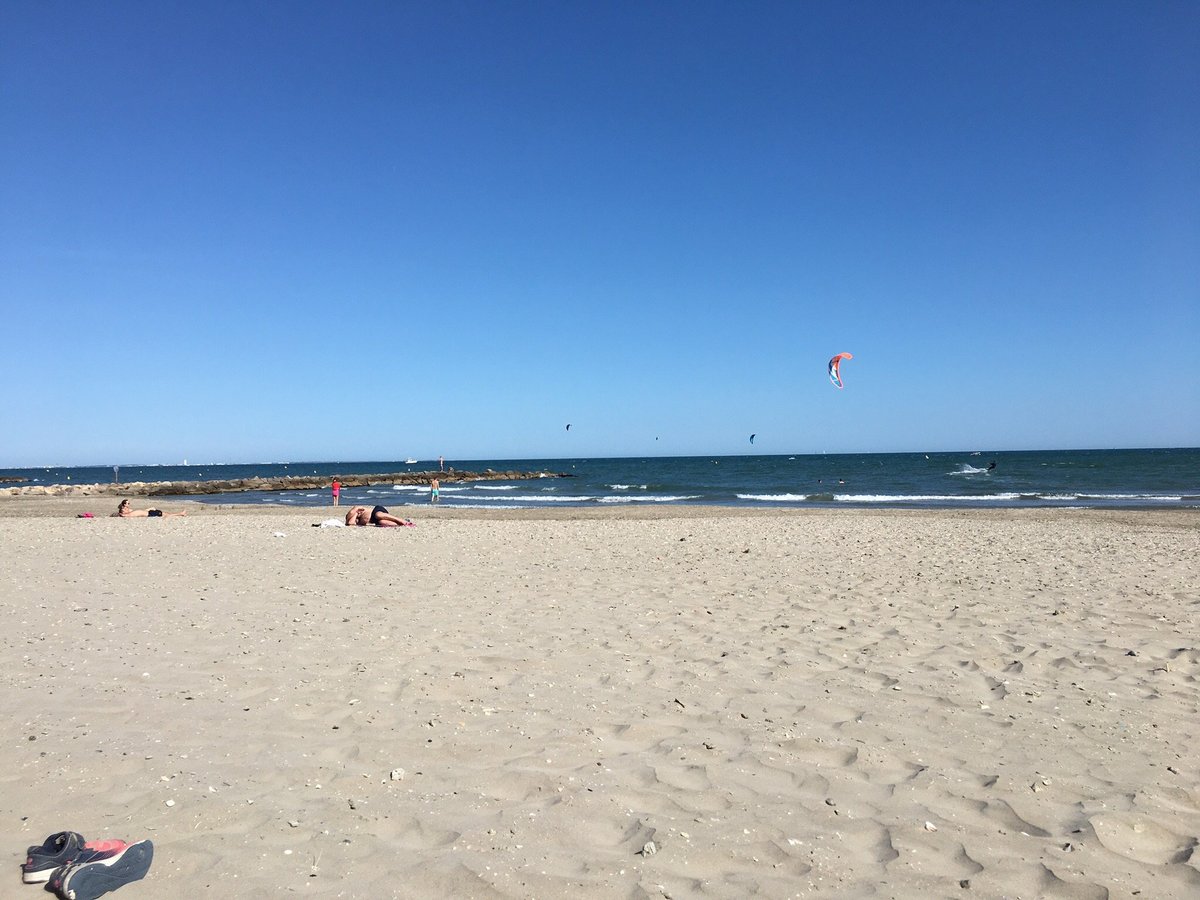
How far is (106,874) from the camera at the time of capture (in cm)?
265

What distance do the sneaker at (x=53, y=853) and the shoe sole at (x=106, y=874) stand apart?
0.28 ft

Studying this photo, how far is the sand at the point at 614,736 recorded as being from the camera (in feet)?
9.32

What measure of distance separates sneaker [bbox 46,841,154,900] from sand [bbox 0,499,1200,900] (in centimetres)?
8

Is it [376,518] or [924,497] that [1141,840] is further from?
[924,497]

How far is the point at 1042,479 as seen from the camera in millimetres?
48344

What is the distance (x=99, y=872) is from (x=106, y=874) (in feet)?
0.08

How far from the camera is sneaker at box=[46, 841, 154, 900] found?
255cm

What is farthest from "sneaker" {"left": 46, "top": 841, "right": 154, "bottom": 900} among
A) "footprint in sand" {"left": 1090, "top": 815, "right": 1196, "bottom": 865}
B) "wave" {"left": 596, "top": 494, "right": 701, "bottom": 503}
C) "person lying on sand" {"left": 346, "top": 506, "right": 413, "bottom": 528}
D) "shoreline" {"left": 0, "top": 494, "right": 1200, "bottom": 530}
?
"wave" {"left": 596, "top": 494, "right": 701, "bottom": 503}

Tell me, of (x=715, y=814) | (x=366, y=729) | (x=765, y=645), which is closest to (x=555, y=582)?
(x=765, y=645)

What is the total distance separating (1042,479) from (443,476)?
46433 millimetres

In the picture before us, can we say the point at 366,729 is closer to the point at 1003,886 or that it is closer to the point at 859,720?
the point at 859,720

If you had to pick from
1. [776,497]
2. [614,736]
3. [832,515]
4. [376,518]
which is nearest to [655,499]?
[776,497]

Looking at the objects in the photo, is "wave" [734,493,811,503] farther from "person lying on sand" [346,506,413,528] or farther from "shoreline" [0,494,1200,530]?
"person lying on sand" [346,506,413,528]

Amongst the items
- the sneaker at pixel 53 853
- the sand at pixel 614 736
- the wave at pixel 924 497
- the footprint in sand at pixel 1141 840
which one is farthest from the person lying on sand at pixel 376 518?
the wave at pixel 924 497
